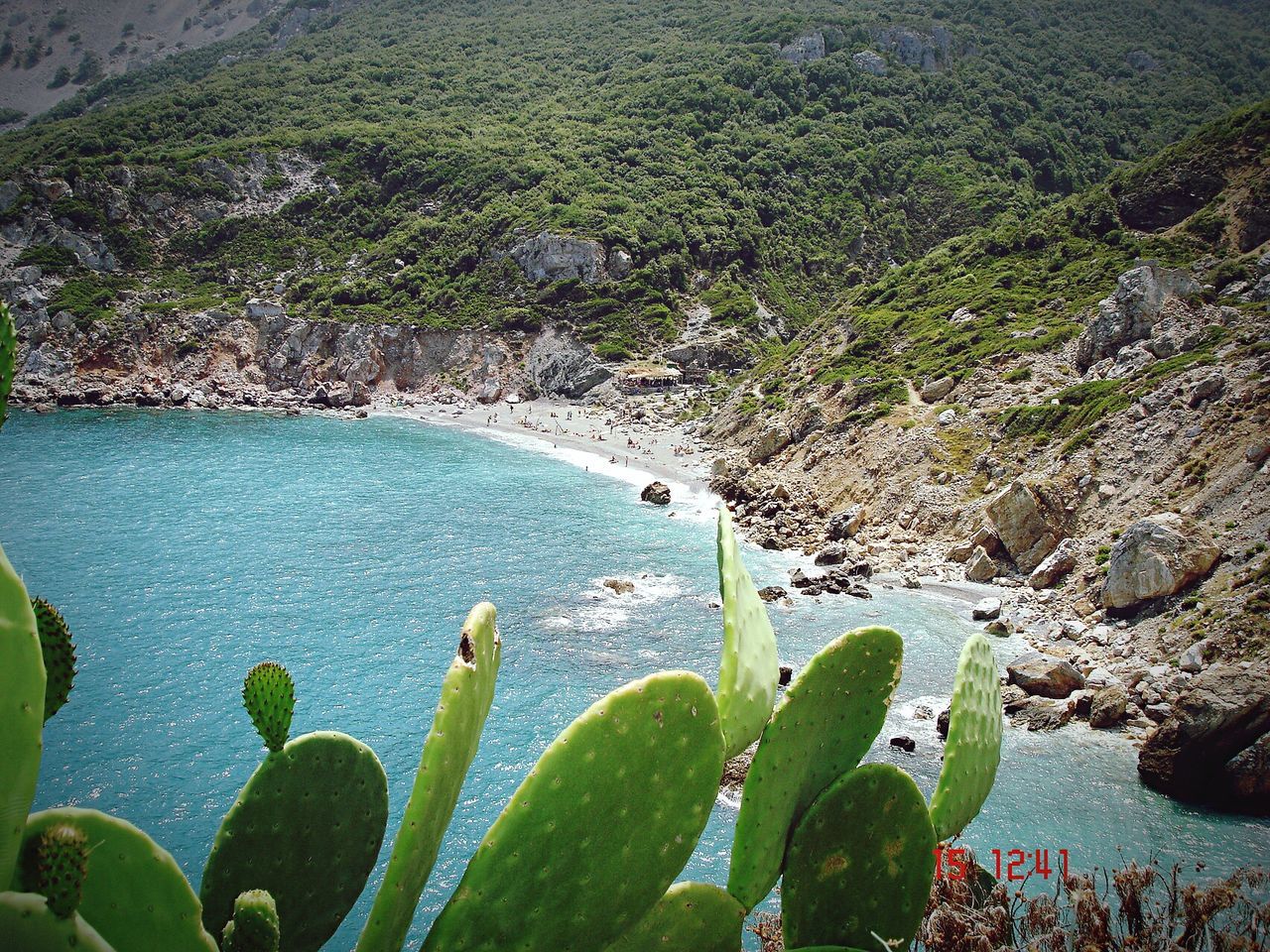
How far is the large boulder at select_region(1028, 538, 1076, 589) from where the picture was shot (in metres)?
23.9

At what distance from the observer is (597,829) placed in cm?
295

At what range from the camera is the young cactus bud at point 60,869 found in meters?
1.62

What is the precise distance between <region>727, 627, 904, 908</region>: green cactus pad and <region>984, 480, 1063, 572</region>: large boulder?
24.3 meters

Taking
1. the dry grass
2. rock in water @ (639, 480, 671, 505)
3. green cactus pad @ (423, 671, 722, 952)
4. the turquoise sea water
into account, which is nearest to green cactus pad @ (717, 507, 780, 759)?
green cactus pad @ (423, 671, 722, 952)

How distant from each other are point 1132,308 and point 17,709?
38.5m

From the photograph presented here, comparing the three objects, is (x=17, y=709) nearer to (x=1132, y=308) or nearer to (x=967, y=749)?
(x=967, y=749)

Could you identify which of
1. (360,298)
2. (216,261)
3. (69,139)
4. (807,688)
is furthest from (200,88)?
(807,688)

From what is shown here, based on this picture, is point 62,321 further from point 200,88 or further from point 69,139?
point 200,88

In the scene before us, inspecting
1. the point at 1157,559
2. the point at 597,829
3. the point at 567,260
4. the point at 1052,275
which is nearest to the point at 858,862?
the point at 597,829

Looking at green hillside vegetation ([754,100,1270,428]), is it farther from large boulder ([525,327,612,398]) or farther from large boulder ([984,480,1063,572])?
large boulder ([525,327,612,398])

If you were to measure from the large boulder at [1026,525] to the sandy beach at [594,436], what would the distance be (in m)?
15.4

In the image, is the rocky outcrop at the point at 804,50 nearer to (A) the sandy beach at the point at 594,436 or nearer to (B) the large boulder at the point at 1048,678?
(A) the sandy beach at the point at 594,436

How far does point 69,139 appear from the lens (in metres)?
95.1

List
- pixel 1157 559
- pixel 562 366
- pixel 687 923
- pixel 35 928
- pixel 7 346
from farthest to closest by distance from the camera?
pixel 562 366
pixel 1157 559
pixel 687 923
pixel 7 346
pixel 35 928
